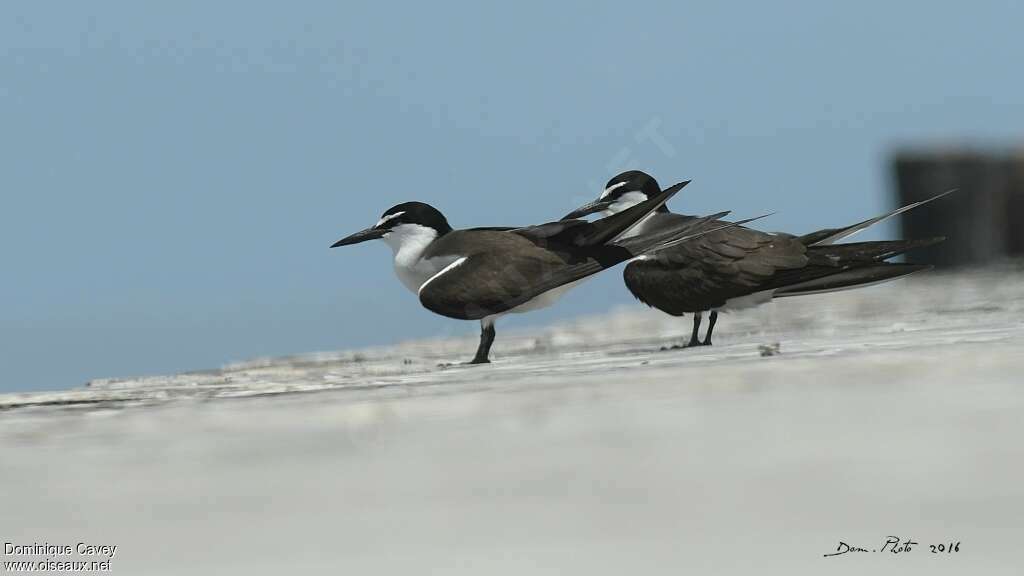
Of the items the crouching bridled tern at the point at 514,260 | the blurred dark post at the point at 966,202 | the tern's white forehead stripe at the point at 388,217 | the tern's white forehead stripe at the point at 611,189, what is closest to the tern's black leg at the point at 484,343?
the crouching bridled tern at the point at 514,260

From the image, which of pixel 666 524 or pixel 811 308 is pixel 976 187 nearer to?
pixel 811 308

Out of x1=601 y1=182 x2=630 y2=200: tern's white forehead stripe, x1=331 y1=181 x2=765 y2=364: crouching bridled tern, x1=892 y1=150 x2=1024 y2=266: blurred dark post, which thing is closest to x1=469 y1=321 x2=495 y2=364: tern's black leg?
x1=331 y1=181 x2=765 y2=364: crouching bridled tern

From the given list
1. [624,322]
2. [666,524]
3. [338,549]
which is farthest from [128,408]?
[624,322]

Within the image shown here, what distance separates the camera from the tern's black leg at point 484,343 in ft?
18.1

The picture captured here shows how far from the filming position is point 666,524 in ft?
11.4

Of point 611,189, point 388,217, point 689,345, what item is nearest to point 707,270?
point 689,345

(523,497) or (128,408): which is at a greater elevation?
(128,408)

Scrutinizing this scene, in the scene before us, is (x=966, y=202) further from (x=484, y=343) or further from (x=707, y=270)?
(x=484, y=343)

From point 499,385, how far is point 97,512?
119 centimetres

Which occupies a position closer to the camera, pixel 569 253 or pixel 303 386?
pixel 303 386

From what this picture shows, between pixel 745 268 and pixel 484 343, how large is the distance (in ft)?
4.17

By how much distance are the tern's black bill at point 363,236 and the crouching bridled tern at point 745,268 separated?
1.17 meters

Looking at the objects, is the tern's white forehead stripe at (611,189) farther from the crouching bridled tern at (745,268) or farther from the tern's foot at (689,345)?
the tern's foot at (689,345)

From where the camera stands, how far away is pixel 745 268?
19.5 ft
